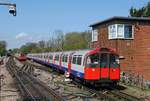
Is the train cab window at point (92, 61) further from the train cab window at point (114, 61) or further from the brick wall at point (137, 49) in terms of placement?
the brick wall at point (137, 49)

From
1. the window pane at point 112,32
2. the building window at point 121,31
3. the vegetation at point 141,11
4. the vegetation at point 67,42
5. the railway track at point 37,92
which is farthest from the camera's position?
the vegetation at point 67,42

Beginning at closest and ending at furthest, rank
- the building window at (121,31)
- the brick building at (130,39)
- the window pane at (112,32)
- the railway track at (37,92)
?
the railway track at (37,92)
the brick building at (130,39)
the building window at (121,31)
the window pane at (112,32)

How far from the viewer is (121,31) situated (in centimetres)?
3741

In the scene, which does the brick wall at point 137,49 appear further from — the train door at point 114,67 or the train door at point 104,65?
the train door at point 104,65

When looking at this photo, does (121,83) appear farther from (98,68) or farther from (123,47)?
(123,47)

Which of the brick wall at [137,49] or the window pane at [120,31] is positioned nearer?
the brick wall at [137,49]

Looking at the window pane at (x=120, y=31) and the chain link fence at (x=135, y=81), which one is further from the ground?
the window pane at (x=120, y=31)

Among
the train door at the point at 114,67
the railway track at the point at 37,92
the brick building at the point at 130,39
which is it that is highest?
the brick building at the point at 130,39

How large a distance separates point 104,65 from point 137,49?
1383 cm

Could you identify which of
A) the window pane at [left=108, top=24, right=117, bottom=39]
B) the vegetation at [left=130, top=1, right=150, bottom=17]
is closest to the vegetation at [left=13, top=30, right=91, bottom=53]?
the vegetation at [left=130, top=1, right=150, bottom=17]

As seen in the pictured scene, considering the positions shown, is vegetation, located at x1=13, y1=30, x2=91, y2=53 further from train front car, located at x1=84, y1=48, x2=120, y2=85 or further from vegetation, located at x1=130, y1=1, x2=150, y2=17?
train front car, located at x1=84, y1=48, x2=120, y2=85

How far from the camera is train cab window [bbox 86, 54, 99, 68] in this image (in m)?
23.4

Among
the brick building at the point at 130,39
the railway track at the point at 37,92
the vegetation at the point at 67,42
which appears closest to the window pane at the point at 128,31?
the brick building at the point at 130,39

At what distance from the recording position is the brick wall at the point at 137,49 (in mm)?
34759
